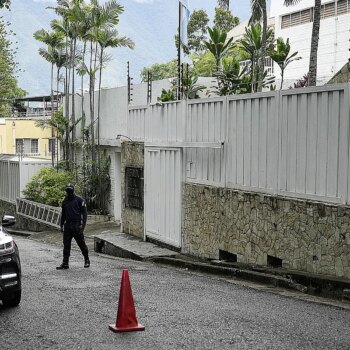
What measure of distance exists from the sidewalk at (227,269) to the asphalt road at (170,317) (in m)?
0.64

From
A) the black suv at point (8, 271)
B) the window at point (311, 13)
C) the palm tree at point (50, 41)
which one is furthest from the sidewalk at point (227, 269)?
the window at point (311, 13)

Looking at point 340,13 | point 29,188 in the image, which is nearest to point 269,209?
point 29,188

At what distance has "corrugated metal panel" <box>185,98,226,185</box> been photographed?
15.2 meters

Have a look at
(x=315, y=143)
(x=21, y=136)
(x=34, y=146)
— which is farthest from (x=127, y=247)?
(x=34, y=146)

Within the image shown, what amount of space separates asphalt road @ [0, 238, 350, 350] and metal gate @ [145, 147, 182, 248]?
443 cm

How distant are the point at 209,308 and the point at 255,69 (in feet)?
49.4

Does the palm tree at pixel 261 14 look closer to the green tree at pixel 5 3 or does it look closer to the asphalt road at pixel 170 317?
the green tree at pixel 5 3

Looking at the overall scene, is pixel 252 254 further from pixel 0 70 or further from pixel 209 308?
pixel 0 70

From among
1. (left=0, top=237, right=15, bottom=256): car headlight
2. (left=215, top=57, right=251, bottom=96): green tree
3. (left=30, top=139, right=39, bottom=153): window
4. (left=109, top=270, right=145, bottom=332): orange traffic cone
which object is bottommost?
(left=109, top=270, right=145, bottom=332): orange traffic cone

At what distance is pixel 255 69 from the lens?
23609 mm

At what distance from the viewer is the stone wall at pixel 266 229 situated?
36.9ft

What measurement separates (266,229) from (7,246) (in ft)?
18.1

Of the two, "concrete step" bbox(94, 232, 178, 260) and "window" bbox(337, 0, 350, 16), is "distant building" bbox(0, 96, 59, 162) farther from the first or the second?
"concrete step" bbox(94, 232, 178, 260)

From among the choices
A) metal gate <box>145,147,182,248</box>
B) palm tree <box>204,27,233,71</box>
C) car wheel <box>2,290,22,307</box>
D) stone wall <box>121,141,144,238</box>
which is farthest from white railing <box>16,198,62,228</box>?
car wheel <box>2,290,22,307</box>
